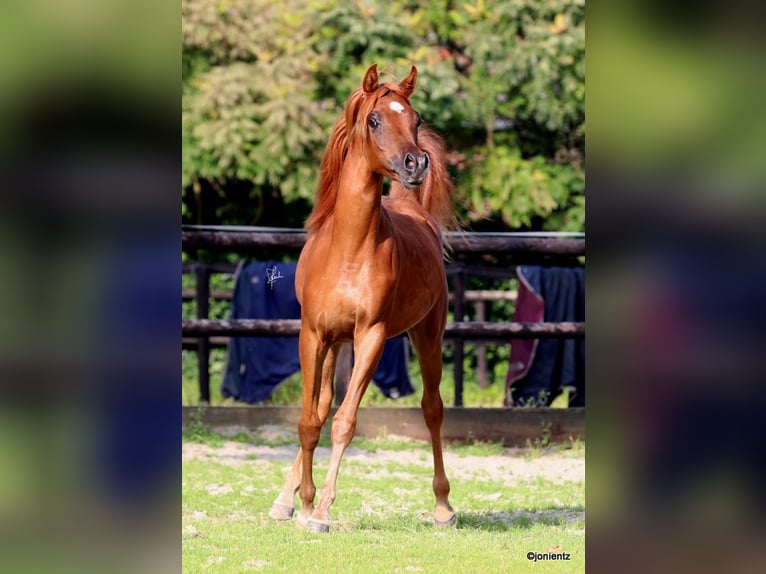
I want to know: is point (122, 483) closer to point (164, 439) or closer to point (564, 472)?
point (164, 439)

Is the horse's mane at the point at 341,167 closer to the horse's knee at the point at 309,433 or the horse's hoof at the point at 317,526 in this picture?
the horse's knee at the point at 309,433

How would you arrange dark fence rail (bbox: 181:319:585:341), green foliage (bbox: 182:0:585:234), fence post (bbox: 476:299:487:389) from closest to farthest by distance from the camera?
dark fence rail (bbox: 181:319:585:341)
green foliage (bbox: 182:0:585:234)
fence post (bbox: 476:299:487:389)

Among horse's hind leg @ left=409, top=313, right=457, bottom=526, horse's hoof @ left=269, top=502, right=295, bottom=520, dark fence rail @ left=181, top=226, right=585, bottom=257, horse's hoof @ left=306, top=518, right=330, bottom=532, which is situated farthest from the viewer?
dark fence rail @ left=181, top=226, right=585, bottom=257

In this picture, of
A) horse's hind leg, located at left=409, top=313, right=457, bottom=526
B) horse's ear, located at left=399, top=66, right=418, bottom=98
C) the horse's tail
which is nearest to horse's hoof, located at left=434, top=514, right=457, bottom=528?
horse's hind leg, located at left=409, top=313, right=457, bottom=526

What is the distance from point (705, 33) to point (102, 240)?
120 centimetres

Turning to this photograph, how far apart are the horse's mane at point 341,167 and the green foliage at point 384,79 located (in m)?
3.66

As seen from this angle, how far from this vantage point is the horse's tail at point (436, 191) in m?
5.73

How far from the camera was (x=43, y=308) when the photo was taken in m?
1.88

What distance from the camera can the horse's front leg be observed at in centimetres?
423

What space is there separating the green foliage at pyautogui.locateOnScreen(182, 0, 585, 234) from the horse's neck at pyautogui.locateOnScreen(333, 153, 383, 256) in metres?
5.04

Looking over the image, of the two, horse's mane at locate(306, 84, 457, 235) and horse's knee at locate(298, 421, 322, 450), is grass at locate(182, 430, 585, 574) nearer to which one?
horse's knee at locate(298, 421, 322, 450)

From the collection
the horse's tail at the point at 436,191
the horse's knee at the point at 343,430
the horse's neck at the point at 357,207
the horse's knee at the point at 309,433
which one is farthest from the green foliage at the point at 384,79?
the horse's knee at the point at 343,430

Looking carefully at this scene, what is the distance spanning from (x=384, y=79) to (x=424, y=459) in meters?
4.16

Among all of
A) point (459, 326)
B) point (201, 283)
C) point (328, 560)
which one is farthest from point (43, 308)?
point (201, 283)
